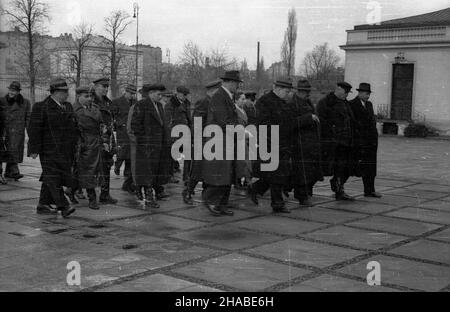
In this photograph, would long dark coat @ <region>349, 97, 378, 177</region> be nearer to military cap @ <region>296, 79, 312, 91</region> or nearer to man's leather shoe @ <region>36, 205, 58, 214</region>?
military cap @ <region>296, 79, 312, 91</region>

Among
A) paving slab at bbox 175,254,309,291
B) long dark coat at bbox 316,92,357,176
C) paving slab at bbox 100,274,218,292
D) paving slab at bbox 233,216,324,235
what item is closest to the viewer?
paving slab at bbox 100,274,218,292

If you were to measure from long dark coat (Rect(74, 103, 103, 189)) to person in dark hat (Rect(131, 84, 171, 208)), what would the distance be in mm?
534

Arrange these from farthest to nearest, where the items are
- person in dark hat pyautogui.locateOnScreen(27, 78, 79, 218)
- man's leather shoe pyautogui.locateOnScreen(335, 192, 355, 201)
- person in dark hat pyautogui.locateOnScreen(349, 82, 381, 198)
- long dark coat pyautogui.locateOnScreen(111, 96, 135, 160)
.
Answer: long dark coat pyautogui.locateOnScreen(111, 96, 135, 160)
person in dark hat pyautogui.locateOnScreen(349, 82, 381, 198)
man's leather shoe pyautogui.locateOnScreen(335, 192, 355, 201)
person in dark hat pyautogui.locateOnScreen(27, 78, 79, 218)

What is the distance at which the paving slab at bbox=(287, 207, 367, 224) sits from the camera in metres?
7.36

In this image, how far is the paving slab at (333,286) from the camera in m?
4.39

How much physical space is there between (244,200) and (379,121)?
1952 centimetres

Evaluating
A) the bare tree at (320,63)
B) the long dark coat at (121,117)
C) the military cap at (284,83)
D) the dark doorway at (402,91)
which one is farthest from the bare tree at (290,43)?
the dark doorway at (402,91)

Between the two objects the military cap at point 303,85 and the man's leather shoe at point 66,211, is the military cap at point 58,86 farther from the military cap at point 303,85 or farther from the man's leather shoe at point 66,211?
the military cap at point 303,85

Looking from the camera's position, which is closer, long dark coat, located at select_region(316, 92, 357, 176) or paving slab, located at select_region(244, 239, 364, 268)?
paving slab, located at select_region(244, 239, 364, 268)

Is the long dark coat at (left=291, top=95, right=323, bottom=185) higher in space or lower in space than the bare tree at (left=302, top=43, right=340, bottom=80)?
lower

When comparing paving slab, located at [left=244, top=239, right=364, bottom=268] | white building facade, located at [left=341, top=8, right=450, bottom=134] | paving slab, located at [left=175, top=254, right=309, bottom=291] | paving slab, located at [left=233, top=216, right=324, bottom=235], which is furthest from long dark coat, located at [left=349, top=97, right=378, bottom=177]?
white building facade, located at [left=341, top=8, right=450, bottom=134]
